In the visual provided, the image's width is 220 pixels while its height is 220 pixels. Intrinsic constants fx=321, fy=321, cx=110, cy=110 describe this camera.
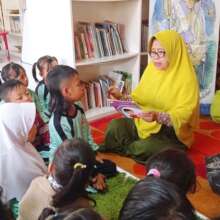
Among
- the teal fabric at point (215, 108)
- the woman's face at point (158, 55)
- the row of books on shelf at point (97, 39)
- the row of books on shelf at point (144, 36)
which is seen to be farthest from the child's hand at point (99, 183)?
the row of books on shelf at point (144, 36)

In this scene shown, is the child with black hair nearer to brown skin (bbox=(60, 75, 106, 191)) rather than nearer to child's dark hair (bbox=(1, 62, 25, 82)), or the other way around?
brown skin (bbox=(60, 75, 106, 191))

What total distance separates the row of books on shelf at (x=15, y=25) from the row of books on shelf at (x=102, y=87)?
3.49 ft

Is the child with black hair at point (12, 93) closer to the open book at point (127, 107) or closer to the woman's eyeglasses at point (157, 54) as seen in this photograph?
the open book at point (127, 107)

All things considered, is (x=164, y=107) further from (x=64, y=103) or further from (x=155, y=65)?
(x=64, y=103)

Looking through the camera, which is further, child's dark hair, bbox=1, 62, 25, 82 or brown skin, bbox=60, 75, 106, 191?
child's dark hair, bbox=1, 62, 25, 82

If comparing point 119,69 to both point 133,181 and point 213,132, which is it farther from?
point 133,181

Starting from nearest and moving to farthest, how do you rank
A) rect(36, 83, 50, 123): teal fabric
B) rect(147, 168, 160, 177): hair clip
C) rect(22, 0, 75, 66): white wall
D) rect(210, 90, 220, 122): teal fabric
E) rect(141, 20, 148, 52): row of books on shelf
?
rect(147, 168, 160, 177): hair clip < rect(36, 83, 50, 123): teal fabric < rect(22, 0, 75, 66): white wall < rect(210, 90, 220, 122): teal fabric < rect(141, 20, 148, 52): row of books on shelf

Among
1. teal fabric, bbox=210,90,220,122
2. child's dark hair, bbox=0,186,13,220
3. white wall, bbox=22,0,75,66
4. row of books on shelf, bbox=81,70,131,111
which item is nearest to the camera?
child's dark hair, bbox=0,186,13,220

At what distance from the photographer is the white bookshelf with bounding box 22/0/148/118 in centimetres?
265

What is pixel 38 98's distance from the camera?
7.83ft

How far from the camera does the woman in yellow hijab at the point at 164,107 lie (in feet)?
7.14

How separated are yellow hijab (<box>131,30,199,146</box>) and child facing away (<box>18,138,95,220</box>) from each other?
1.05 metres

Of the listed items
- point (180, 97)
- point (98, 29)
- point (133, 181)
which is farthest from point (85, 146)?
point (98, 29)

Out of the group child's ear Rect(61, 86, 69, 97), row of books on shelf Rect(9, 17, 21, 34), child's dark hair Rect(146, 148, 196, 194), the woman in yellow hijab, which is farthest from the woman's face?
row of books on shelf Rect(9, 17, 21, 34)
